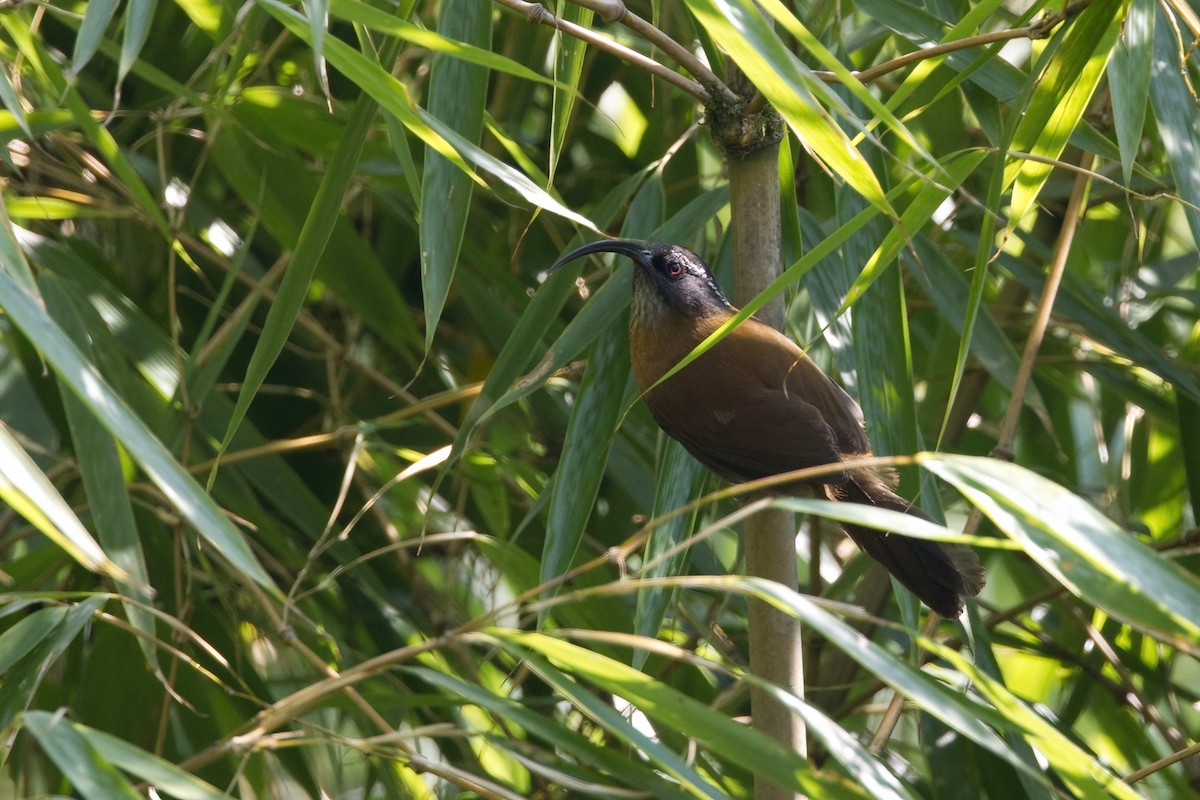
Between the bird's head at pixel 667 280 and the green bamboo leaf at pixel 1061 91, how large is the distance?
65 centimetres

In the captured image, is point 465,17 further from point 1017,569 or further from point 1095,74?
point 1017,569

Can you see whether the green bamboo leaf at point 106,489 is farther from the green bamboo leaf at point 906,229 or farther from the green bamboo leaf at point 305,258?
the green bamboo leaf at point 906,229

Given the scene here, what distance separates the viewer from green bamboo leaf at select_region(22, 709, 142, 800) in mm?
1130

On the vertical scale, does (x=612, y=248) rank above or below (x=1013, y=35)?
below

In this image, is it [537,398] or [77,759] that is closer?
[77,759]

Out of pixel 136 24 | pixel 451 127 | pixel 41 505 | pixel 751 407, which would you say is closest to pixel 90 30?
pixel 136 24

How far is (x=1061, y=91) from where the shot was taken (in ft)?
4.95

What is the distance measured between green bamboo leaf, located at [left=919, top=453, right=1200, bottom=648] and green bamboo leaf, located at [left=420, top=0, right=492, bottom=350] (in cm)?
73

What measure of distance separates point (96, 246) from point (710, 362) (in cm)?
149

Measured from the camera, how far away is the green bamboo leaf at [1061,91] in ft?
4.75

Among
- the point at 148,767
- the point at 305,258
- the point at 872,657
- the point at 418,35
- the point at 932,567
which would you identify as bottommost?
the point at 932,567

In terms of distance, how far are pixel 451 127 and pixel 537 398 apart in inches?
36.5

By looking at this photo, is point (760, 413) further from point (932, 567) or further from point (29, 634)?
point (29, 634)

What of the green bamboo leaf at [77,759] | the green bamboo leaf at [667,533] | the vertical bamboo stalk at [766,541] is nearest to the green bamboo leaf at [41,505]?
the green bamboo leaf at [77,759]
